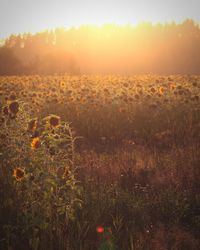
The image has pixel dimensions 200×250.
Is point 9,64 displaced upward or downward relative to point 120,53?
downward

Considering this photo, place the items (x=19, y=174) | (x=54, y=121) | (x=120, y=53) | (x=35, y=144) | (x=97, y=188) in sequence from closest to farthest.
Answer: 1. (x=19, y=174)
2. (x=35, y=144)
3. (x=54, y=121)
4. (x=97, y=188)
5. (x=120, y=53)

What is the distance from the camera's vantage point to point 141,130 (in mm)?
9172

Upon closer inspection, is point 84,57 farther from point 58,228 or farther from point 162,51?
point 58,228

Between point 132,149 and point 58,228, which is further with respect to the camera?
point 132,149

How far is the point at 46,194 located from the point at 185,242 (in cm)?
171

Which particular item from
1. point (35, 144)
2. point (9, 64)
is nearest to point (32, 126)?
point (35, 144)

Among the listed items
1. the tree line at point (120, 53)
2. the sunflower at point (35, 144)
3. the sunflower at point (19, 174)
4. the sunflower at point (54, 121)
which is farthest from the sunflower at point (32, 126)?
the tree line at point (120, 53)

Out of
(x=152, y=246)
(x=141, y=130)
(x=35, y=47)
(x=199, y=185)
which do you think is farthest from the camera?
(x=35, y=47)

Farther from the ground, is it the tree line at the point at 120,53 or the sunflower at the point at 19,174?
the tree line at the point at 120,53

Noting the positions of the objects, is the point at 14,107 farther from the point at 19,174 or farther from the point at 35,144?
the point at 19,174

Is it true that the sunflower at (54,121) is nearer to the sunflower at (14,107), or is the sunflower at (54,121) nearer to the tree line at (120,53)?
the sunflower at (14,107)

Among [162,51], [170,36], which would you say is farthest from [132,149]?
[170,36]

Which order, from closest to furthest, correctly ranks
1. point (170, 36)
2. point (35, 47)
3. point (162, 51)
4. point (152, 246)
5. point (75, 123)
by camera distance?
point (152, 246), point (75, 123), point (162, 51), point (170, 36), point (35, 47)

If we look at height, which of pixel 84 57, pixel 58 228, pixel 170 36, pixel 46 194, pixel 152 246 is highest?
pixel 170 36
